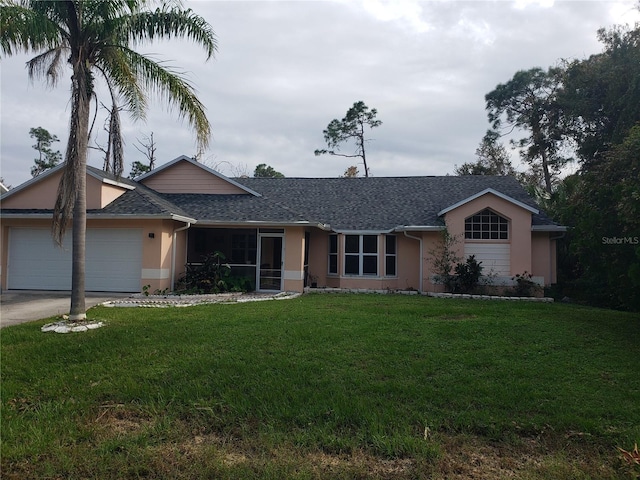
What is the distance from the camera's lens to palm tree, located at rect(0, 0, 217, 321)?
8.67m

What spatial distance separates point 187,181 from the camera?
61.2 feet

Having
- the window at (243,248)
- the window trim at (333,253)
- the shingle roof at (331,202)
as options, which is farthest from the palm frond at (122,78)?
the window trim at (333,253)

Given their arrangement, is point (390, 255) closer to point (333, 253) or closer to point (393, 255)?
point (393, 255)

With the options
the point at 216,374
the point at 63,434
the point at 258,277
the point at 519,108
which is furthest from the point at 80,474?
the point at 519,108

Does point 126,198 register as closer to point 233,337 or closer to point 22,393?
point 233,337

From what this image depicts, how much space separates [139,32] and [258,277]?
9.20 metres

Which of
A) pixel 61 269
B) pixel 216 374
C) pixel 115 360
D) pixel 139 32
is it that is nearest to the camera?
pixel 216 374

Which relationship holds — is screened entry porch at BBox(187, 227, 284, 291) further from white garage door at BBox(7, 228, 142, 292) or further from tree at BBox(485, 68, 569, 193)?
tree at BBox(485, 68, 569, 193)

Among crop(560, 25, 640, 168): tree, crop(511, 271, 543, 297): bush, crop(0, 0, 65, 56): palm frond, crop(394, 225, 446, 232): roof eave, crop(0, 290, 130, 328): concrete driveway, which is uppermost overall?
crop(560, 25, 640, 168): tree

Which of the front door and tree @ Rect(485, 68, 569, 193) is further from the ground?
tree @ Rect(485, 68, 569, 193)

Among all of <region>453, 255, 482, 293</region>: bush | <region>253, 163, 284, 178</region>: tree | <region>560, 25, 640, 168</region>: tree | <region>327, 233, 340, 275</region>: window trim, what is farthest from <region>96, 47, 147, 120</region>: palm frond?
<region>253, 163, 284, 178</region>: tree

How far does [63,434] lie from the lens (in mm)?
4578

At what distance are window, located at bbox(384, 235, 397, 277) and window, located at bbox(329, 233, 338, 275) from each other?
2.05m

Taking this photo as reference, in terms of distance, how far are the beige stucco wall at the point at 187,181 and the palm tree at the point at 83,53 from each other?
28.2ft
